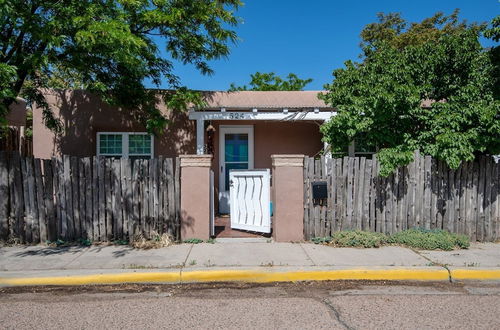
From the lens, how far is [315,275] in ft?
18.2

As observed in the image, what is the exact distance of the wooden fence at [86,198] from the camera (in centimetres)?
713

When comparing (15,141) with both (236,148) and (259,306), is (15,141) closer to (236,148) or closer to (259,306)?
(236,148)

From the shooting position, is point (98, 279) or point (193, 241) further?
point (193, 241)

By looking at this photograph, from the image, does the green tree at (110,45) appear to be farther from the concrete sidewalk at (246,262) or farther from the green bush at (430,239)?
the green bush at (430,239)

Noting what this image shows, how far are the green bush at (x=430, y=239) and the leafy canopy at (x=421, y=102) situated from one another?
126cm

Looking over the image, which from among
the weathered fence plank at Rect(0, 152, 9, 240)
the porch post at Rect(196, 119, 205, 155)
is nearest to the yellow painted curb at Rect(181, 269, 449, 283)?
the weathered fence plank at Rect(0, 152, 9, 240)

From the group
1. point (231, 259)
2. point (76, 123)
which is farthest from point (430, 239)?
point (76, 123)

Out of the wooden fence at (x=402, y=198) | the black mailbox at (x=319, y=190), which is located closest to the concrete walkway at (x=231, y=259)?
the wooden fence at (x=402, y=198)

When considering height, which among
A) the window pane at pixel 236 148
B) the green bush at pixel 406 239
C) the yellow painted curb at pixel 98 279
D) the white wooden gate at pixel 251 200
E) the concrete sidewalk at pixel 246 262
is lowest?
the yellow painted curb at pixel 98 279

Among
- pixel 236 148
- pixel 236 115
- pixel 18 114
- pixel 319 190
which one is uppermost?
pixel 18 114

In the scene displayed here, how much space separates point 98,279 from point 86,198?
7.73 ft

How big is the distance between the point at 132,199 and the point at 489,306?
5953mm

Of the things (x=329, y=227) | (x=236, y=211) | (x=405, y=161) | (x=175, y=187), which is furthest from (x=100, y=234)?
(x=405, y=161)

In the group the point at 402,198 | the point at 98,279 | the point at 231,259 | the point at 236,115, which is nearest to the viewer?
the point at 98,279
